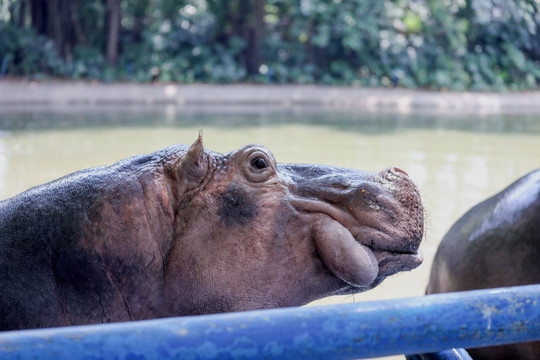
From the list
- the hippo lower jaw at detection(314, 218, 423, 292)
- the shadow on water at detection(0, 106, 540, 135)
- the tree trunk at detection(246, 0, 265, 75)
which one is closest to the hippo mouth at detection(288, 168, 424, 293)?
the hippo lower jaw at detection(314, 218, 423, 292)

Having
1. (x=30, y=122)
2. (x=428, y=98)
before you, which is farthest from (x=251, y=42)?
(x=30, y=122)

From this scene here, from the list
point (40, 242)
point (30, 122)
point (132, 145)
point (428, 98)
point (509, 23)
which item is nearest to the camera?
point (40, 242)

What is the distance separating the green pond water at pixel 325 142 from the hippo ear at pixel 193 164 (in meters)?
2.91

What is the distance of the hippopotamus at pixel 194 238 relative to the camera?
5.00 feet

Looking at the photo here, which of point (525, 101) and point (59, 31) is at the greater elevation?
point (59, 31)

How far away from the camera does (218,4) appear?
852 inches

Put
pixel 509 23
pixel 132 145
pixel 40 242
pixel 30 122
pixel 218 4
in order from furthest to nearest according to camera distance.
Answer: pixel 218 4 → pixel 509 23 → pixel 30 122 → pixel 132 145 → pixel 40 242

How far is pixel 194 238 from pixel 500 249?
4.74 ft

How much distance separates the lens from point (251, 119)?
13.5m

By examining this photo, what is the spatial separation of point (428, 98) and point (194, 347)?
18327mm

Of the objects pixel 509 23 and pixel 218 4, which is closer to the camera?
pixel 509 23

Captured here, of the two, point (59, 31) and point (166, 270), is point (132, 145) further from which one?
point (59, 31)

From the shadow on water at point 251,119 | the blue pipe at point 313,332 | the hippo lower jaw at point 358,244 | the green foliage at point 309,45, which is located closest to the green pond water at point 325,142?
the shadow on water at point 251,119

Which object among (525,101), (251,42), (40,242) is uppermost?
(40,242)
